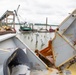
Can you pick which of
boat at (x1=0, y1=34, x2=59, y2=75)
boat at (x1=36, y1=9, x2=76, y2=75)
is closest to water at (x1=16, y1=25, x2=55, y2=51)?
boat at (x1=36, y1=9, x2=76, y2=75)

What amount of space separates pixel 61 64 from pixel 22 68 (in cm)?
207

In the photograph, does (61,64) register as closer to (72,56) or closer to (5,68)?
(72,56)

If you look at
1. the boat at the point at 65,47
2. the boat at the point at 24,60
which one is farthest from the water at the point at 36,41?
the boat at the point at 24,60

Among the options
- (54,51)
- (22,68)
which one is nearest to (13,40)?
(54,51)

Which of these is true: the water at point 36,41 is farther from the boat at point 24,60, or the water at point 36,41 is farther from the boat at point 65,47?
the boat at point 24,60

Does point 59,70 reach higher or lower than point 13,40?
lower

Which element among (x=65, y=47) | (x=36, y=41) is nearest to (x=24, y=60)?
(x=65, y=47)

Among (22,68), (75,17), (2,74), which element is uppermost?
(75,17)

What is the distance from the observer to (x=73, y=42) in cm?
581

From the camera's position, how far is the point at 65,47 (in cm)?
582

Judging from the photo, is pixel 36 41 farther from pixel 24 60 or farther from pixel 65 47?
pixel 24 60

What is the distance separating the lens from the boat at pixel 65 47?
5.59m

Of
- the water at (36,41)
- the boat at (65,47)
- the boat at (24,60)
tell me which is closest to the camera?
the boat at (24,60)

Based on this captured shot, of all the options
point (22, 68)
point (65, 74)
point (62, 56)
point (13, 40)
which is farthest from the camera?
point (62, 56)
